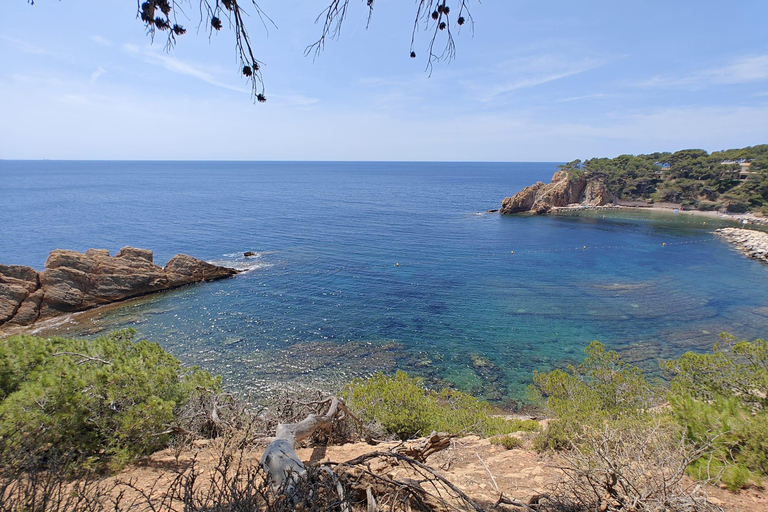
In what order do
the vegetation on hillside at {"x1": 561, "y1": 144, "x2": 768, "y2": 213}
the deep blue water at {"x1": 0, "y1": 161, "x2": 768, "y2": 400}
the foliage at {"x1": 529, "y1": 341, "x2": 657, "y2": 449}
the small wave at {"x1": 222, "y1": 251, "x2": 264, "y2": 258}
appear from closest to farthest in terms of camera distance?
the foliage at {"x1": 529, "y1": 341, "x2": 657, "y2": 449} → the deep blue water at {"x1": 0, "y1": 161, "x2": 768, "y2": 400} → the small wave at {"x1": 222, "y1": 251, "x2": 264, "y2": 258} → the vegetation on hillside at {"x1": 561, "y1": 144, "x2": 768, "y2": 213}

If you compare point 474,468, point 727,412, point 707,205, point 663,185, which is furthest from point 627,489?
point 663,185

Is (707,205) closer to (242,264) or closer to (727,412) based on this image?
(242,264)

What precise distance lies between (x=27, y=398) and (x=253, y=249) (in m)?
40.9

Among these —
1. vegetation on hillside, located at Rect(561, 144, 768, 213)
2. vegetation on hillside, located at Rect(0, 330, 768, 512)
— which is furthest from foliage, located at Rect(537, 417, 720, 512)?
vegetation on hillside, located at Rect(561, 144, 768, 213)

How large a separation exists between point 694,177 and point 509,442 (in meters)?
98.7

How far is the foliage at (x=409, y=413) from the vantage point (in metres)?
11.1

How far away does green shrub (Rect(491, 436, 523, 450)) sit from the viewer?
10302 mm

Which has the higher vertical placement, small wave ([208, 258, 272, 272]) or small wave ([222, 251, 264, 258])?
small wave ([222, 251, 264, 258])

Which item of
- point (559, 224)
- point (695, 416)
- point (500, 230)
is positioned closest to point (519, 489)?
point (695, 416)

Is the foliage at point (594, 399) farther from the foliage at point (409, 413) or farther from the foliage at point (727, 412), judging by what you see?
the foliage at point (409, 413)

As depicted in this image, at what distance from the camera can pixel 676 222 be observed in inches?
2616

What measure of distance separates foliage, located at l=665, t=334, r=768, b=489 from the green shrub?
12.7ft

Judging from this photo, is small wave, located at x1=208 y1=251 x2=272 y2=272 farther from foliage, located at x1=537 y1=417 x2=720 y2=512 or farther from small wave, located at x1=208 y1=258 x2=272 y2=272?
foliage, located at x1=537 y1=417 x2=720 y2=512

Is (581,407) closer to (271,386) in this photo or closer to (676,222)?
(271,386)
